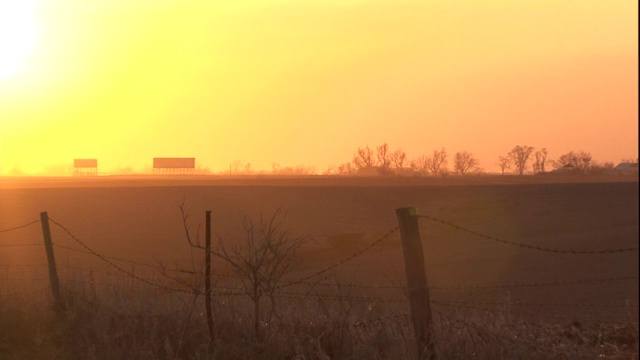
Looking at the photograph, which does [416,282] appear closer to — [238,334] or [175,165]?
[238,334]

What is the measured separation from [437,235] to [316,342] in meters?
28.3

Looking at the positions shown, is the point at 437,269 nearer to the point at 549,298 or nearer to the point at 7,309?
the point at 549,298

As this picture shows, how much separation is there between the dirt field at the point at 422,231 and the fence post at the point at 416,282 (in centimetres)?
207

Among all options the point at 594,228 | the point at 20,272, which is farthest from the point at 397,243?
the point at 20,272

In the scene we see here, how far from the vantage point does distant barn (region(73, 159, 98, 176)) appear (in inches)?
6166

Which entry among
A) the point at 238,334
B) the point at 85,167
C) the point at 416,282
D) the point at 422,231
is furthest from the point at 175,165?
the point at 416,282

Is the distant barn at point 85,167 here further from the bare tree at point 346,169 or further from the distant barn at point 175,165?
the bare tree at point 346,169

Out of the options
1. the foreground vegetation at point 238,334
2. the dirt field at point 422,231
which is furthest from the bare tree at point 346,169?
the foreground vegetation at point 238,334

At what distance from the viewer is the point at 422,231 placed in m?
38.3

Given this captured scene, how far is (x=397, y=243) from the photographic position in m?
33.4

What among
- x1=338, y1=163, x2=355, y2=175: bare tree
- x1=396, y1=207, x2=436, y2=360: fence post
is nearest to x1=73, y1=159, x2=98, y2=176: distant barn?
x1=338, y1=163, x2=355, y2=175: bare tree

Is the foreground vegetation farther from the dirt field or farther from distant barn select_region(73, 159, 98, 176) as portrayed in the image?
distant barn select_region(73, 159, 98, 176)

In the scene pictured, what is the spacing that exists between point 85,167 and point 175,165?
64.6 feet

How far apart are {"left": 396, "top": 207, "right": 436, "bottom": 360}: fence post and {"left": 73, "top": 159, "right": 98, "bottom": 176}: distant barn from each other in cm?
15417
